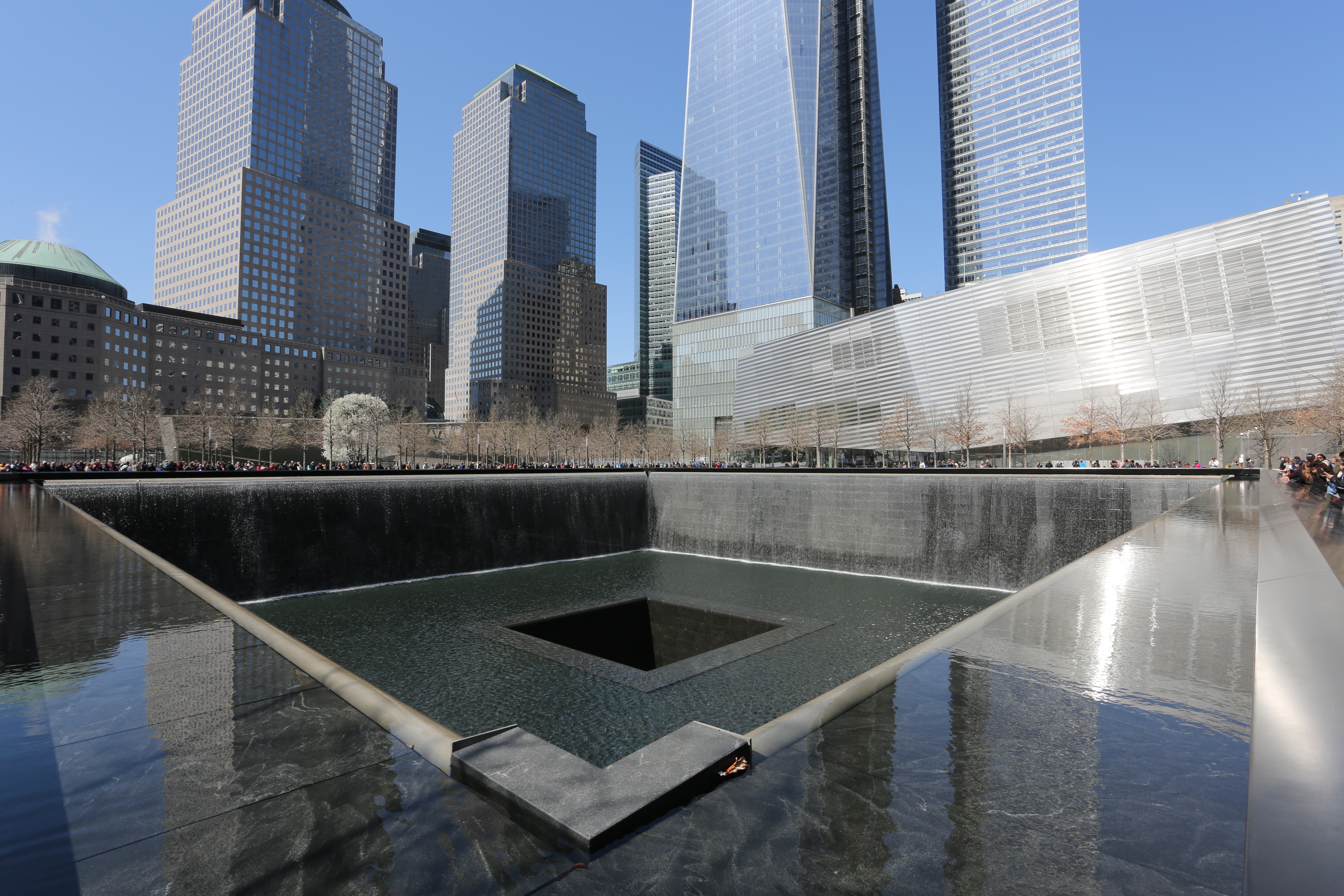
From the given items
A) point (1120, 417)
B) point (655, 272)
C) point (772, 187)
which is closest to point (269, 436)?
point (1120, 417)

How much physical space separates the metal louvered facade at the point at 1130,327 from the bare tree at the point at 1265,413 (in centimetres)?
93

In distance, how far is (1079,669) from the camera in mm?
3543

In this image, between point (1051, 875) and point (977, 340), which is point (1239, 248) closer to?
point (977, 340)

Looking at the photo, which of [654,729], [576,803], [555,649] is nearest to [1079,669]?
[576,803]

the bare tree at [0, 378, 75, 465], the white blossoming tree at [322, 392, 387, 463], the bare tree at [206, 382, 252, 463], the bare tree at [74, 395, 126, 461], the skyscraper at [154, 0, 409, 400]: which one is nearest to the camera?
the bare tree at [0, 378, 75, 465]

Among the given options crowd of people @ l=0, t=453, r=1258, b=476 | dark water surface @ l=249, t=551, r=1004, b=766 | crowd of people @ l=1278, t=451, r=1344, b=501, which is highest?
→ crowd of people @ l=0, t=453, r=1258, b=476

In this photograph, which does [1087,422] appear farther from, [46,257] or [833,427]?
[46,257]

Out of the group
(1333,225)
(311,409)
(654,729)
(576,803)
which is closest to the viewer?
(576,803)

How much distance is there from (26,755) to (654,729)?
753cm

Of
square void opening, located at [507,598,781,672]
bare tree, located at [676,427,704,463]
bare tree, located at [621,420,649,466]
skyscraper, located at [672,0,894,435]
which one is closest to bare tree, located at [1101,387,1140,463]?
bare tree, located at [676,427,704,463]

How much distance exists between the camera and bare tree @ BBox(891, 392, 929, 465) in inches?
2409

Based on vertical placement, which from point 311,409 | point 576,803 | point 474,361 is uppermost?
point 474,361

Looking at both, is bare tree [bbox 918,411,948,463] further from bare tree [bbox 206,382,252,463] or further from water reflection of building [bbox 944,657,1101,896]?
water reflection of building [bbox 944,657,1101,896]

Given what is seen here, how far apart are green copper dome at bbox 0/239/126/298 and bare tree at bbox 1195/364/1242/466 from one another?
484ft
